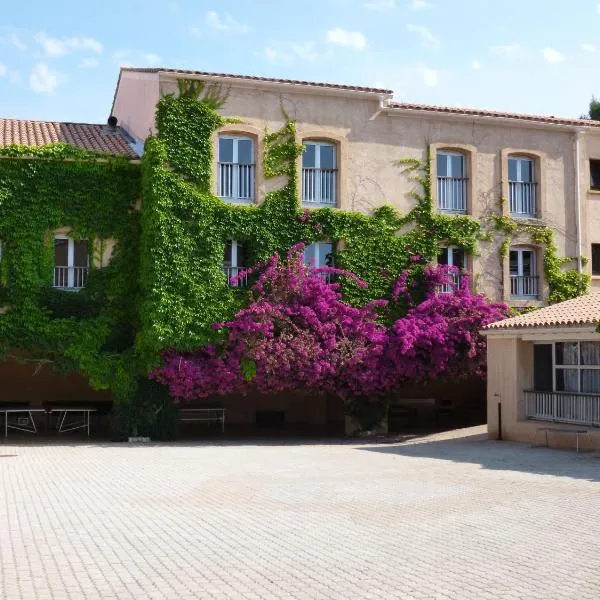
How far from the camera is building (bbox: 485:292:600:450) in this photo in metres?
21.4

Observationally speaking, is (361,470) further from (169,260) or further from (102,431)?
(102,431)

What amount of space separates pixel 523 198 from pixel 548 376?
910 cm

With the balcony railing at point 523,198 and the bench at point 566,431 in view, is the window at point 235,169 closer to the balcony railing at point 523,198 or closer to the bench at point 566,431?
the balcony railing at point 523,198

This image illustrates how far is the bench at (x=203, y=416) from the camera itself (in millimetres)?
30306

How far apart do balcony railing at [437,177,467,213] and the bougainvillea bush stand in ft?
9.06

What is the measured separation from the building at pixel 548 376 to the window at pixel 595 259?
685cm

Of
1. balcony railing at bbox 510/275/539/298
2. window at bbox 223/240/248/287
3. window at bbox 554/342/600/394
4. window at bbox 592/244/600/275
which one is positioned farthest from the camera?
window at bbox 592/244/600/275

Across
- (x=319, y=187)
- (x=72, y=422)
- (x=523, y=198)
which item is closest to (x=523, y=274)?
(x=523, y=198)

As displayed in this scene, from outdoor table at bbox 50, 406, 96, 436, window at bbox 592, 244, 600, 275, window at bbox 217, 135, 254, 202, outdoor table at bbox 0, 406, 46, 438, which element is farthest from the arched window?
outdoor table at bbox 0, 406, 46, 438

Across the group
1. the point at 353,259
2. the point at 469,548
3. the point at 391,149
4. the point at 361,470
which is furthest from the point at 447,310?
the point at 469,548

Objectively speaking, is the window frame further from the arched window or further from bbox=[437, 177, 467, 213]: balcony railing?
the arched window

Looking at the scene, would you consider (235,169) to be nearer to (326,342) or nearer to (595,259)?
(326,342)

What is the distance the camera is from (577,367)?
73.0ft

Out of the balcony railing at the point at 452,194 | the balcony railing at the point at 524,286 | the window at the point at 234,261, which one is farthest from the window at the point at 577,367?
the window at the point at 234,261
